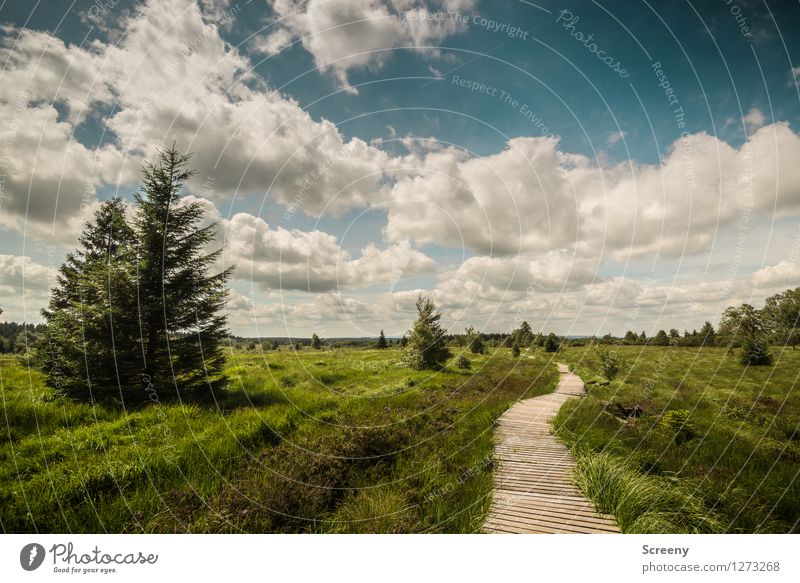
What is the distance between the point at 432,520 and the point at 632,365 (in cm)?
2732

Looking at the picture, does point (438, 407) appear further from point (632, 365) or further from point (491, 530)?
point (632, 365)

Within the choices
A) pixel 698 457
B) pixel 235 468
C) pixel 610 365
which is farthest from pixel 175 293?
pixel 610 365

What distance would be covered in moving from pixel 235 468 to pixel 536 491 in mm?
5825

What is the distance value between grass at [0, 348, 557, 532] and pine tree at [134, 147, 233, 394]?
4.78 ft

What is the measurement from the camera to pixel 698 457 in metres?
7.15

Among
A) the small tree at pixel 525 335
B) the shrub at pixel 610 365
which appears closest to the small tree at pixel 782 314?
the shrub at pixel 610 365

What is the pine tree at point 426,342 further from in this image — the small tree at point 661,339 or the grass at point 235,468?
the small tree at point 661,339
